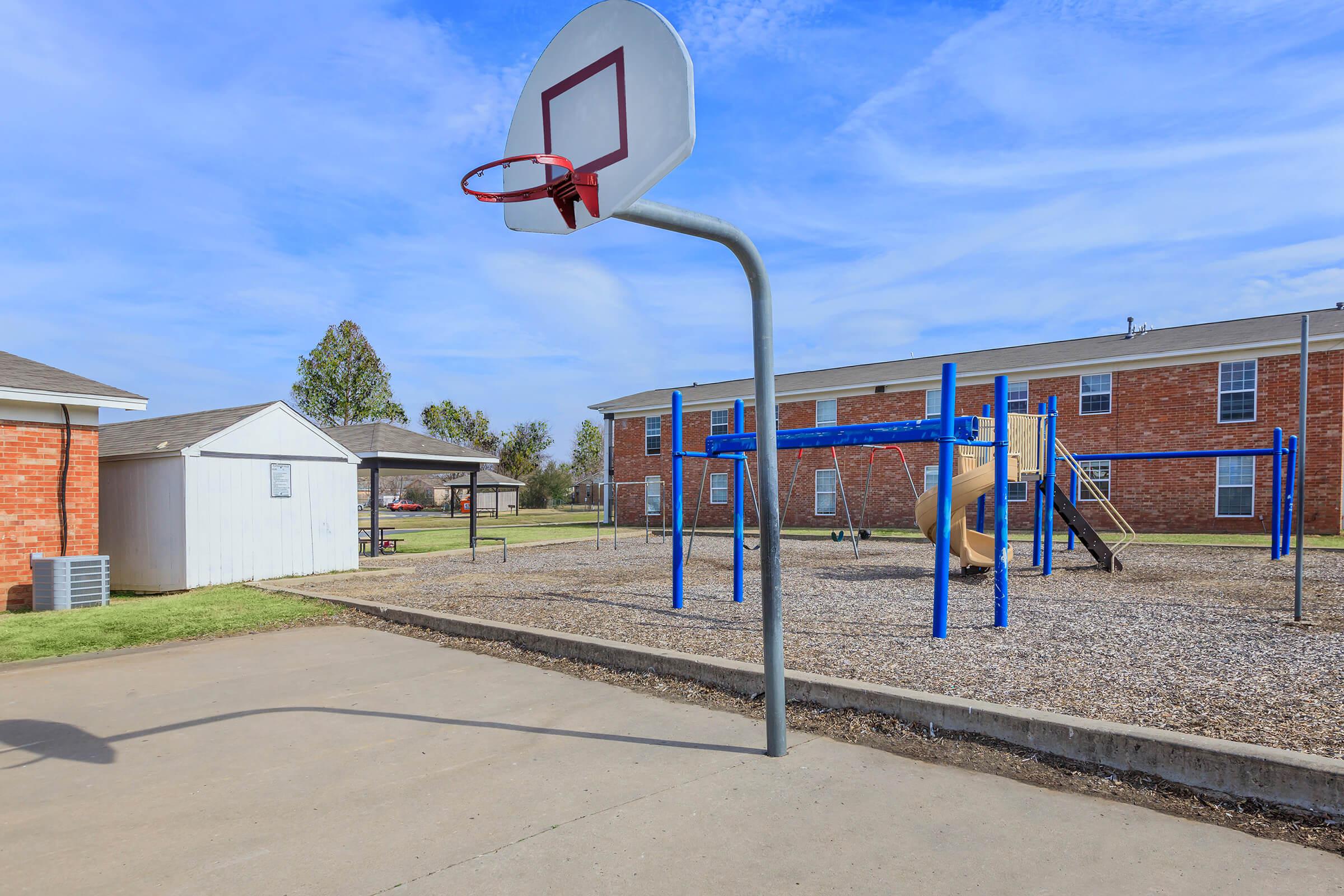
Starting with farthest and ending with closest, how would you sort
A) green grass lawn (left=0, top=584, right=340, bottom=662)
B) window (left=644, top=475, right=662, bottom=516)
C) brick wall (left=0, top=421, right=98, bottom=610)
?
window (left=644, top=475, right=662, bottom=516)
brick wall (left=0, top=421, right=98, bottom=610)
green grass lawn (left=0, top=584, right=340, bottom=662)

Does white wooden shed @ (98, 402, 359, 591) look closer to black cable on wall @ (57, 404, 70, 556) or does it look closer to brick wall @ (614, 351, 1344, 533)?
black cable on wall @ (57, 404, 70, 556)

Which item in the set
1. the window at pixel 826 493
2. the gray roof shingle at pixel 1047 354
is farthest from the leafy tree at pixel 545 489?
the window at pixel 826 493

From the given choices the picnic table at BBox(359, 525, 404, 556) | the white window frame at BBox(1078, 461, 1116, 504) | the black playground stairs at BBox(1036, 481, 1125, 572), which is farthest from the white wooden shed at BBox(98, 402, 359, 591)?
the white window frame at BBox(1078, 461, 1116, 504)

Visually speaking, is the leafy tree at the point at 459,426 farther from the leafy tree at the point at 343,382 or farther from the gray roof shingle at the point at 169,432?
the gray roof shingle at the point at 169,432

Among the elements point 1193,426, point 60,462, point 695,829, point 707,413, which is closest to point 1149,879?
point 695,829

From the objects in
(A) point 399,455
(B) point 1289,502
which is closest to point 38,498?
(A) point 399,455

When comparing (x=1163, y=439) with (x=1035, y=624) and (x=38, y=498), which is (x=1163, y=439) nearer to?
(x=1035, y=624)

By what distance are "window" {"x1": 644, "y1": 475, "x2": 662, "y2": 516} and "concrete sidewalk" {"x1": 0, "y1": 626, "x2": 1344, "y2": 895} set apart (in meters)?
29.1

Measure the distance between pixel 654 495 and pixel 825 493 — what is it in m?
8.47

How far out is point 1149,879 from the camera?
3.14m

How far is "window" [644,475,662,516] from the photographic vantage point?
3516 cm

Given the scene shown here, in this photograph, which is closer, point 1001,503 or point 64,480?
point 1001,503

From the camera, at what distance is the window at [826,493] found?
3059cm

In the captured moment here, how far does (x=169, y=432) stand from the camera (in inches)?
579
